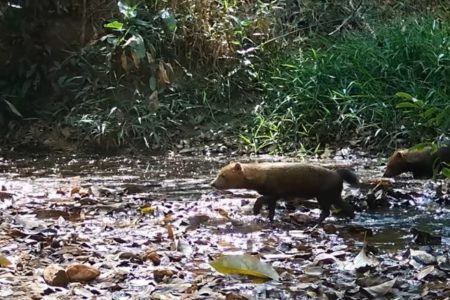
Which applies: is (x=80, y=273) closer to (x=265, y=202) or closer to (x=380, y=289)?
(x=380, y=289)

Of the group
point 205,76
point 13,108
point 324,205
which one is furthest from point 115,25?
point 324,205

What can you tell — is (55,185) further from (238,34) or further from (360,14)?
(360,14)

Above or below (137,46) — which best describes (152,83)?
below

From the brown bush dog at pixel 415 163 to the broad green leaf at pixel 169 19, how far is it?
451 cm

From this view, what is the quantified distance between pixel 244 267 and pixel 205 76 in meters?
7.99

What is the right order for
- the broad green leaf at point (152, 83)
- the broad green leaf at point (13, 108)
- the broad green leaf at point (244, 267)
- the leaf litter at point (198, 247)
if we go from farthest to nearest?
the broad green leaf at point (152, 83) < the broad green leaf at point (13, 108) < the broad green leaf at point (244, 267) < the leaf litter at point (198, 247)

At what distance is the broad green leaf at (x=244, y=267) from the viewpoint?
154 inches

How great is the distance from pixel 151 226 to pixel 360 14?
896cm

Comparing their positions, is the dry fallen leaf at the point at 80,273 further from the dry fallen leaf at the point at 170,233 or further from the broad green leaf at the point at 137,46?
the broad green leaf at the point at 137,46

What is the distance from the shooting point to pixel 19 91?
1120 cm

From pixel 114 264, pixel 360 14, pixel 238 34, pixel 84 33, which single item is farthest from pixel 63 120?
pixel 114 264

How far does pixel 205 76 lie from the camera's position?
38.5 feet

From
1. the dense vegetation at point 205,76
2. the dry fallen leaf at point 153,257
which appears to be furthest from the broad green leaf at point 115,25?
the dry fallen leaf at point 153,257

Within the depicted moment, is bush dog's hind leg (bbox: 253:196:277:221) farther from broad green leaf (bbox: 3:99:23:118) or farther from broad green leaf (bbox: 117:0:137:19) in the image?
broad green leaf (bbox: 117:0:137:19)
